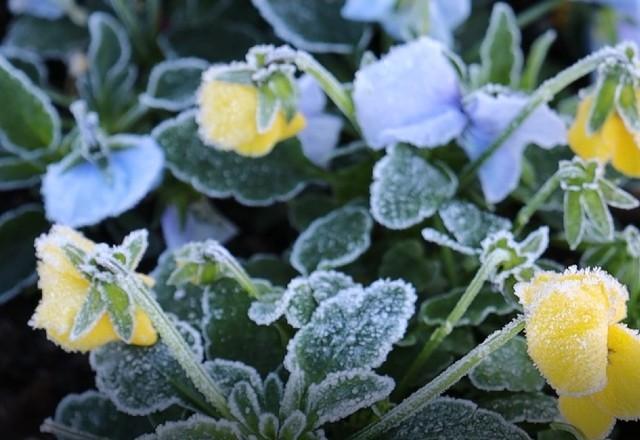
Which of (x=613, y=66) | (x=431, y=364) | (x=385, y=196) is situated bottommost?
(x=431, y=364)

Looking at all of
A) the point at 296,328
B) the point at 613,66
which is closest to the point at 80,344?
the point at 296,328

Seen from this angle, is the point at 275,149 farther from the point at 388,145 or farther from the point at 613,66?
the point at 613,66

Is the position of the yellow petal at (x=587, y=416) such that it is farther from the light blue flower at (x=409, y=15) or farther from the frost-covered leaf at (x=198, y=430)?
the light blue flower at (x=409, y=15)

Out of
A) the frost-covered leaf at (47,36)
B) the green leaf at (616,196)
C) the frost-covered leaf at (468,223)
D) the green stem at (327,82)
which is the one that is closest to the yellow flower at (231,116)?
the green stem at (327,82)

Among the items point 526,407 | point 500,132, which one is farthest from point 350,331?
point 500,132

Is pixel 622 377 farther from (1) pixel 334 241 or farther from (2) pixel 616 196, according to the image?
(1) pixel 334 241

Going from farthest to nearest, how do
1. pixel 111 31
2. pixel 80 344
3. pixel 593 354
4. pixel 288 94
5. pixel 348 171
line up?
pixel 111 31 → pixel 348 171 → pixel 288 94 → pixel 80 344 → pixel 593 354

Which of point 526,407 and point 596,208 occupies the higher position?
point 596,208

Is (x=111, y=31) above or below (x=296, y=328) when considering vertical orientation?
above
